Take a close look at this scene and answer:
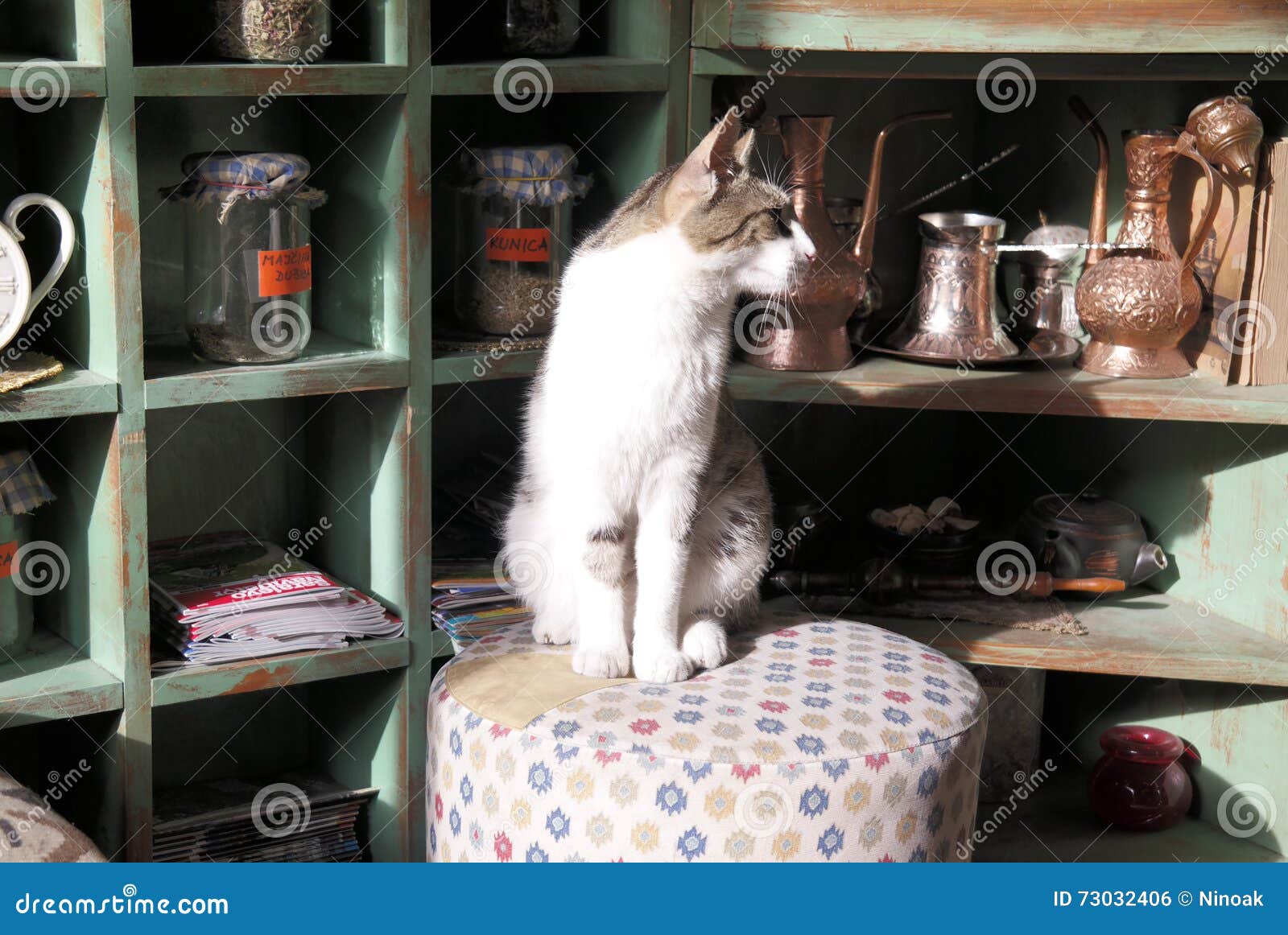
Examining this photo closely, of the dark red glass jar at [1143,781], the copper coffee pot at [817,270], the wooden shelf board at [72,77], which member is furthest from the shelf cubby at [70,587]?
the dark red glass jar at [1143,781]

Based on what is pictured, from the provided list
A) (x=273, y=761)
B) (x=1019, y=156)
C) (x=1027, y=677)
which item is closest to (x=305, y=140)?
(x=273, y=761)

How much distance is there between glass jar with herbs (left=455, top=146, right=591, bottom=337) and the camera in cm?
183

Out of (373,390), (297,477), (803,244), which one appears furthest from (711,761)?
(297,477)

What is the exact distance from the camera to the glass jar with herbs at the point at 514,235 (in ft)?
6.01

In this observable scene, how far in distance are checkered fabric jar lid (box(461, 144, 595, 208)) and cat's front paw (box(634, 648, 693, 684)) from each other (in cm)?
65

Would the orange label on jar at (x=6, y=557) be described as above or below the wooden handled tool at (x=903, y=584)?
above

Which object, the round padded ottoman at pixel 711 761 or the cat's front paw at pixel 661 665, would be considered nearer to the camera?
the round padded ottoman at pixel 711 761

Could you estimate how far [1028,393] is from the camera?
73.5 inches

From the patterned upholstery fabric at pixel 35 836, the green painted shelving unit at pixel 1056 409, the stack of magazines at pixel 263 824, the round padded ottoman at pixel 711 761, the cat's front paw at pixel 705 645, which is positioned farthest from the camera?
the stack of magazines at pixel 263 824

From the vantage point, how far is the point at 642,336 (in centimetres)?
151

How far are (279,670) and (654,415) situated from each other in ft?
1.95

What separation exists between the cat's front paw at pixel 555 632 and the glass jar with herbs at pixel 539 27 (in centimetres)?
74

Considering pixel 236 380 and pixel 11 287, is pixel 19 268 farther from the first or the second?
pixel 236 380

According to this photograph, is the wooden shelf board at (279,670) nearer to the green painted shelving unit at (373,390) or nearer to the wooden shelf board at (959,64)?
the green painted shelving unit at (373,390)
